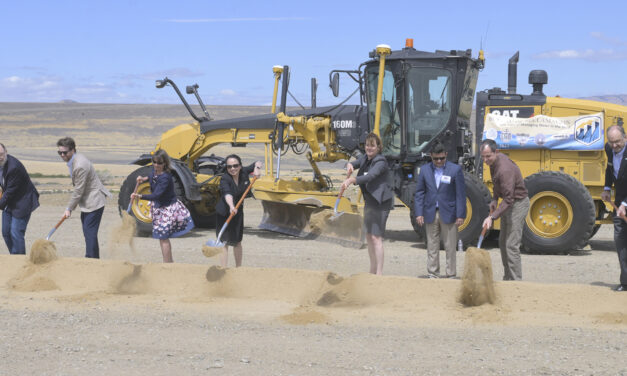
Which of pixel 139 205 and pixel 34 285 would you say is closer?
pixel 34 285

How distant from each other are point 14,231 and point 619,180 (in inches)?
262

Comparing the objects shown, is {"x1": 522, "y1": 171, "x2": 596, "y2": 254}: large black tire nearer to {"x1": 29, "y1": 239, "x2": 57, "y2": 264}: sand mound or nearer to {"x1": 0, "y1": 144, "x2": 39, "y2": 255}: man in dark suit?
{"x1": 29, "y1": 239, "x2": 57, "y2": 264}: sand mound

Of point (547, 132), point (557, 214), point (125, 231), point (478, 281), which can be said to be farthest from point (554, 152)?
point (125, 231)

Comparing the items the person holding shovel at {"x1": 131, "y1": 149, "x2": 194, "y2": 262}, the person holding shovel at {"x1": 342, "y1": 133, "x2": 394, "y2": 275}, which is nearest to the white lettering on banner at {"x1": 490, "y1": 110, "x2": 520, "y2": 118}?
the person holding shovel at {"x1": 342, "y1": 133, "x2": 394, "y2": 275}

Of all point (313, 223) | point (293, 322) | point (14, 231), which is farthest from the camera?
point (313, 223)

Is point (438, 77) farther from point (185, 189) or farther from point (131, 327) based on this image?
point (131, 327)

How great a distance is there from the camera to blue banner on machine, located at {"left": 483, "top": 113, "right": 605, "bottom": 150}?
11.4 meters

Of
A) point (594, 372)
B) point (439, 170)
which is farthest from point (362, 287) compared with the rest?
point (594, 372)

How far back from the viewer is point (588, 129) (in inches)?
451

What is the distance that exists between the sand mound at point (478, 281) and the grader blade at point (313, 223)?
441 cm

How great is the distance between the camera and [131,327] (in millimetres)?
6770

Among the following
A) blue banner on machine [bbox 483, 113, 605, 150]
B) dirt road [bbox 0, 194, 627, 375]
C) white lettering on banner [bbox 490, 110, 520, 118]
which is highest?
white lettering on banner [bbox 490, 110, 520, 118]

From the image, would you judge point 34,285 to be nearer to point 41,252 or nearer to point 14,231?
point 41,252

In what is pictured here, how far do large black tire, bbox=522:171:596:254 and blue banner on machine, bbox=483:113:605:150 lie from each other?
0.55 metres
